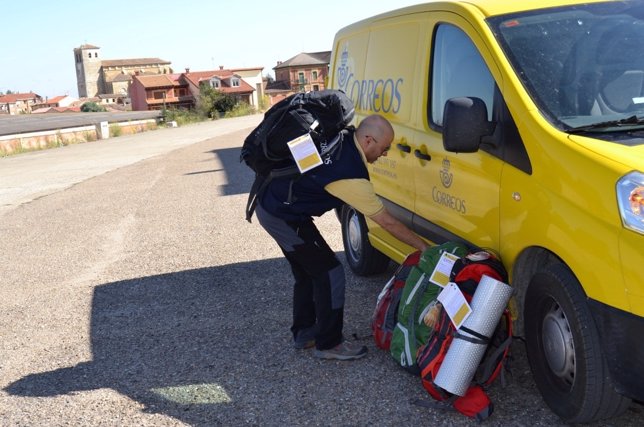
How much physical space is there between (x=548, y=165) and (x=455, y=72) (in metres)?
1.23

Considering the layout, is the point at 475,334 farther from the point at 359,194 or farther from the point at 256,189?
the point at 256,189

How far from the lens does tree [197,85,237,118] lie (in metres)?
75.2

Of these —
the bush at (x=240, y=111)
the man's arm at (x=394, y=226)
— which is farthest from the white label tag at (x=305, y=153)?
the bush at (x=240, y=111)

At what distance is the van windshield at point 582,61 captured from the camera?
3494 millimetres

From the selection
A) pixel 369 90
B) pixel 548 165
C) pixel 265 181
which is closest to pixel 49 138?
pixel 369 90

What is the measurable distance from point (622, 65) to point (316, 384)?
2401 mm

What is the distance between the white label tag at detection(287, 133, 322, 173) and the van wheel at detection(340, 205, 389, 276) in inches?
79.9

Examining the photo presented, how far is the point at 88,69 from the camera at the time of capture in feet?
622

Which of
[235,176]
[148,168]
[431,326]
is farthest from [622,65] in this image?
[148,168]

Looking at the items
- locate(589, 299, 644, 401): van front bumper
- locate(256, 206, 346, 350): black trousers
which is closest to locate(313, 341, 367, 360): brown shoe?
locate(256, 206, 346, 350): black trousers

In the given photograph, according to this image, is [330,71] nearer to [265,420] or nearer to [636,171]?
[265,420]

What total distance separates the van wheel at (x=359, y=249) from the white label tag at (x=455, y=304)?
227 cm

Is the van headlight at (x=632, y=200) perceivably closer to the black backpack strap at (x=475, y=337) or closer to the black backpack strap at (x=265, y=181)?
the black backpack strap at (x=475, y=337)

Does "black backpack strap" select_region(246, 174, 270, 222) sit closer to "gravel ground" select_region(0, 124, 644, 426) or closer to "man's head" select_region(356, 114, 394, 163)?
"man's head" select_region(356, 114, 394, 163)
